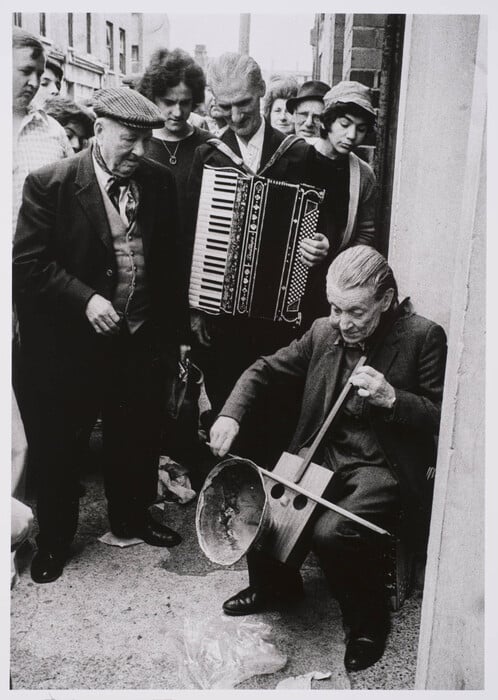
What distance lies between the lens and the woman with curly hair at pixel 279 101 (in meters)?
2.73

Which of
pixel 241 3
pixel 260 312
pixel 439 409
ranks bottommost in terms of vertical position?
pixel 439 409

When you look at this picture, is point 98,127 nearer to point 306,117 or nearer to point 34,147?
point 34,147

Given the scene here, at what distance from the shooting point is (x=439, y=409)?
8.86 feet

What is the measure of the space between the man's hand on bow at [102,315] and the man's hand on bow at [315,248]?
69cm

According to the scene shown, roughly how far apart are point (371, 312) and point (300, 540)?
2.63 ft

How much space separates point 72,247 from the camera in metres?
2.72

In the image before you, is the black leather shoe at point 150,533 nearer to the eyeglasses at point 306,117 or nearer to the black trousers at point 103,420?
the black trousers at point 103,420

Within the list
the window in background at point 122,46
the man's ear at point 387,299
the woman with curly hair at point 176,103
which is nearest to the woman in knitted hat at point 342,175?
the man's ear at point 387,299

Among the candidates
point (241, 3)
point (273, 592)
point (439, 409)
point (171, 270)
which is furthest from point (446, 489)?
point (241, 3)

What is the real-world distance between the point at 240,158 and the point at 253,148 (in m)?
0.06

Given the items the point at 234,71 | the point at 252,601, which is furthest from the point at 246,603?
the point at 234,71

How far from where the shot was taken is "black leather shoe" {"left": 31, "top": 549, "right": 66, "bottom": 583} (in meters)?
2.83

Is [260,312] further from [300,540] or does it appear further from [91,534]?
[91,534]

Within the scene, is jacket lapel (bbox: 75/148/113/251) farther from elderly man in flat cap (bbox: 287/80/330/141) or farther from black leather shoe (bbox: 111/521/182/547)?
black leather shoe (bbox: 111/521/182/547)
